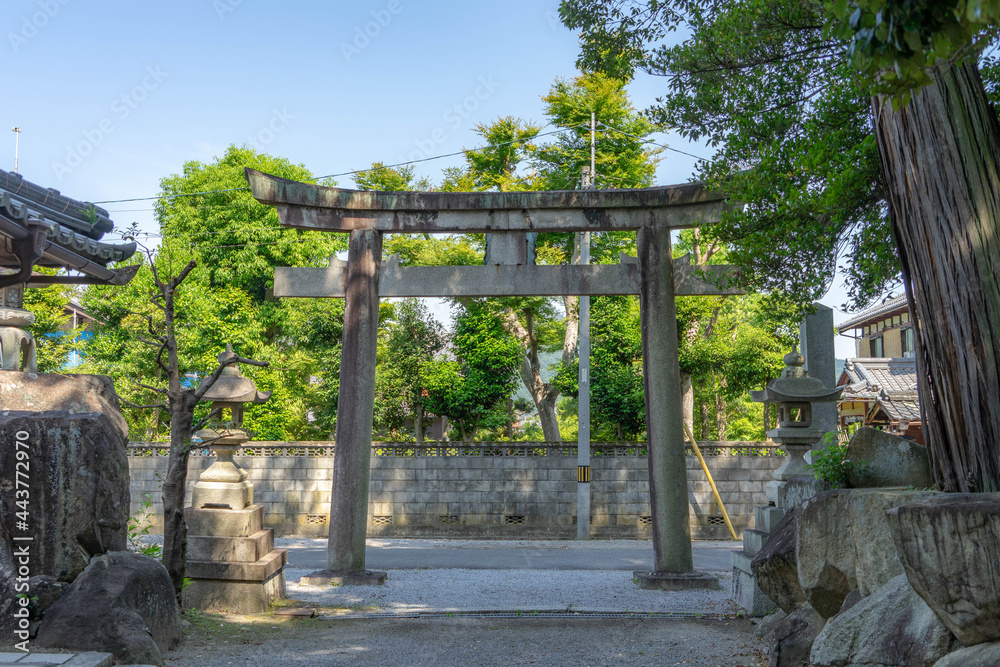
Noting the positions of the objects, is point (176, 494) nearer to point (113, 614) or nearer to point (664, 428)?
point (113, 614)

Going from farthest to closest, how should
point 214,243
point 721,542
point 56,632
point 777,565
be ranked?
point 214,243
point 721,542
point 777,565
point 56,632

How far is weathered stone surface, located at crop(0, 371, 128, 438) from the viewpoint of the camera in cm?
515

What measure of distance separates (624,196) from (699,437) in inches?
603

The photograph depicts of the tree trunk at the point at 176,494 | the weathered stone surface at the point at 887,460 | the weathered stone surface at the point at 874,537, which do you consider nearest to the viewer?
the weathered stone surface at the point at 874,537

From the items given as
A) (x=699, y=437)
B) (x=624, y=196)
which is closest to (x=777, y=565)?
(x=624, y=196)

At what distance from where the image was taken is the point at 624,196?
905 centimetres

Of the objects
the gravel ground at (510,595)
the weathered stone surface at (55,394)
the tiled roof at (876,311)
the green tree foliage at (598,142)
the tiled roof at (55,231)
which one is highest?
the green tree foliage at (598,142)

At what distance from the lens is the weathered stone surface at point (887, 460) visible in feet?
16.2

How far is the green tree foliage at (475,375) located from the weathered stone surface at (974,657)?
1549 cm

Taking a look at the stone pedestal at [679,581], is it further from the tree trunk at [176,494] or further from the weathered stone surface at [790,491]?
the tree trunk at [176,494]

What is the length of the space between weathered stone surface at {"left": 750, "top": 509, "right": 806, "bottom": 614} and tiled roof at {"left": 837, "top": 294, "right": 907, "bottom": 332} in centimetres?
1813

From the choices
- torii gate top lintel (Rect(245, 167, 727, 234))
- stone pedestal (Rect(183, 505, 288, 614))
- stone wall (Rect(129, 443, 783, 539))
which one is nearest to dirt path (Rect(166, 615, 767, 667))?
stone pedestal (Rect(183, 505, 288, 614))

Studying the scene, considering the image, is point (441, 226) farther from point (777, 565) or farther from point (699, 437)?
point (699, 437)

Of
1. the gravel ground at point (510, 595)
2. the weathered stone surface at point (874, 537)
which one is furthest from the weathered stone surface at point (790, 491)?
the weathered stone surface at point (874, 537)
